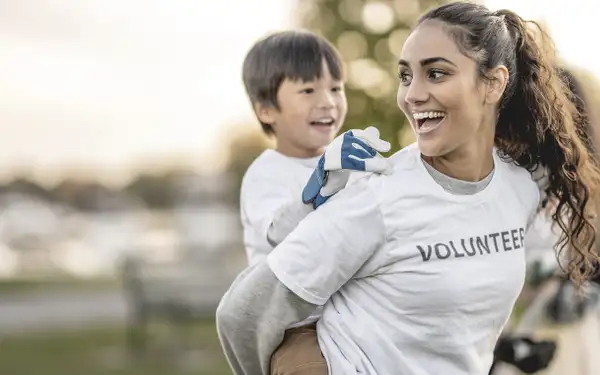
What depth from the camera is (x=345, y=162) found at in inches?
103

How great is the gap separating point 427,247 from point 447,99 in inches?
13.5

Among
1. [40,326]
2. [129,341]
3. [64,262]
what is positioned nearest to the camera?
[129,341]

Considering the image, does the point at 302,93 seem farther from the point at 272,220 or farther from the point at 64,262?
the point at 64,262

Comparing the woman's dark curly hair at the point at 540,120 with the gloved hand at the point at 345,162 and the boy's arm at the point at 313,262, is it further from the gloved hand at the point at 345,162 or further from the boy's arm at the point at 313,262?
the boy's arm at the point at 313,262

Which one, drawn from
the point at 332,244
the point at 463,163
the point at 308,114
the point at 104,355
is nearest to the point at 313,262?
the point at 332,244

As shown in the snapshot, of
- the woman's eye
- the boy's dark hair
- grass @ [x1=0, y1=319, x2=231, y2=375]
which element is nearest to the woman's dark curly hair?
the woman's eye

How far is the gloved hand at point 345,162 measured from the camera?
2.60 m

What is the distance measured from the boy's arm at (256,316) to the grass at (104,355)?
7978mm

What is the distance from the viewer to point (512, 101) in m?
2.85

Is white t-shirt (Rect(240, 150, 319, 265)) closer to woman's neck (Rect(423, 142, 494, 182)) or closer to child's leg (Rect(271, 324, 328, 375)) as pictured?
child's leg (Rect(271, 324, 328, 375))

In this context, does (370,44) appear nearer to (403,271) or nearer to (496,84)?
(496,84)

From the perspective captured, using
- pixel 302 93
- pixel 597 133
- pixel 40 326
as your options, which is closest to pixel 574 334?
pixel 597 133

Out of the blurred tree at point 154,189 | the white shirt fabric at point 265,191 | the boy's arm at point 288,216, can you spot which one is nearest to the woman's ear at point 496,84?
the boy's arm at point 288,216

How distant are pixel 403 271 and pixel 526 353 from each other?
1253 mm
